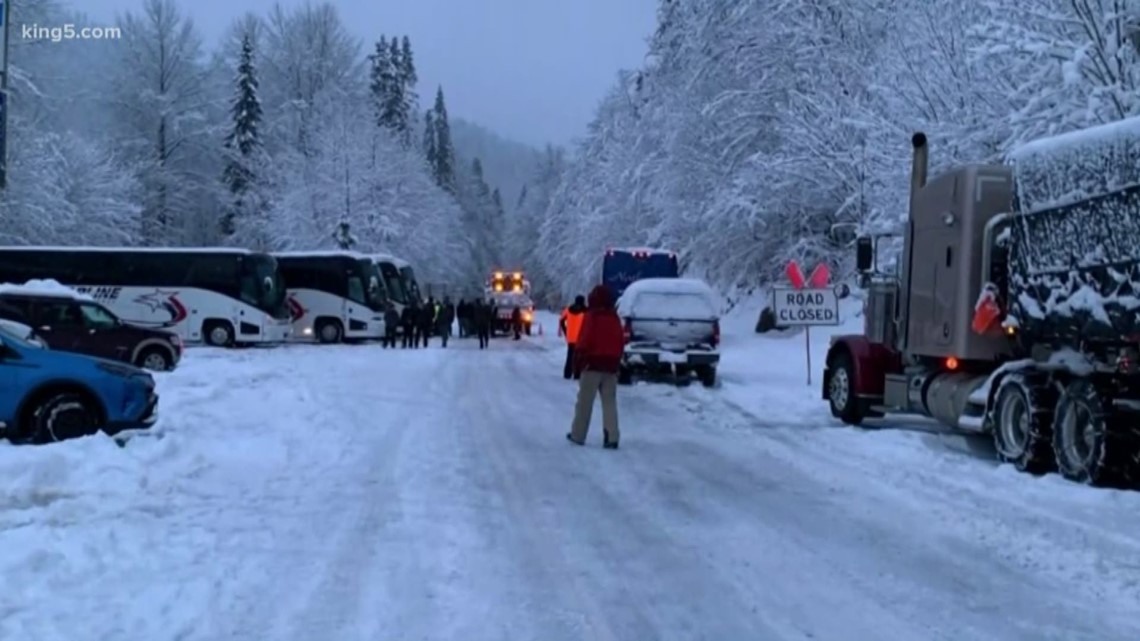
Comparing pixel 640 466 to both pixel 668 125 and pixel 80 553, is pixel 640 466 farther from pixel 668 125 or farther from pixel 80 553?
pixel 668 125

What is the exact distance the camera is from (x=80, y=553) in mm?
7406

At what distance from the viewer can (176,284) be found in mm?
37906

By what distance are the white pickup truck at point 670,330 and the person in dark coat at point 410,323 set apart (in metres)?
17.5

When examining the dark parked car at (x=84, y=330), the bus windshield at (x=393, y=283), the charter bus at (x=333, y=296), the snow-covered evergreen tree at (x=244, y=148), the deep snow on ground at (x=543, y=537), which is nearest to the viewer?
the deep snow on ground at (x=543, y=537)

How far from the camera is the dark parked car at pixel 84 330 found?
23.9 metres

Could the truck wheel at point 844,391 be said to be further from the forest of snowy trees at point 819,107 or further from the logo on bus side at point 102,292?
the logo on bus side at point 102,292

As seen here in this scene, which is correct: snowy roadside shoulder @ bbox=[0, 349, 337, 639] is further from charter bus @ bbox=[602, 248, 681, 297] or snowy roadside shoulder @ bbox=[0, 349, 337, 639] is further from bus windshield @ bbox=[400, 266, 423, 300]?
bus windshield @ bbox=[400, 266, 423, 300]

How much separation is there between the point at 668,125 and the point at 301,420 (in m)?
31.7

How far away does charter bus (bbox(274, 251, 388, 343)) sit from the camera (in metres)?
43.4

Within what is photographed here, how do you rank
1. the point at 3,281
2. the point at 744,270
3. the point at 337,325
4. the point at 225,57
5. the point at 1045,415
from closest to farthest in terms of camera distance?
1. the point at 1045,415
2. the point at 3,281
3. the point at 744,270
4. the point at 337,325
5. the point at 225,57

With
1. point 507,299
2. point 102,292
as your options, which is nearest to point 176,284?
point 102,292

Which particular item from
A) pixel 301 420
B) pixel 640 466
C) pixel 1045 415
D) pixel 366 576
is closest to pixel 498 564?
pixel 366 576

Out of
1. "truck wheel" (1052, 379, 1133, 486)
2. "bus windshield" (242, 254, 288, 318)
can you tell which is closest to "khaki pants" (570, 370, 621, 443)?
"truck wheel" (1052, 379, 1133, 486)

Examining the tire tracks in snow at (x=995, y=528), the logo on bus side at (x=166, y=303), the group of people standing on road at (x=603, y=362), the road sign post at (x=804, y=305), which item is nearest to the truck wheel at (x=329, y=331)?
the logo on bus side at (x=166, y=303)
